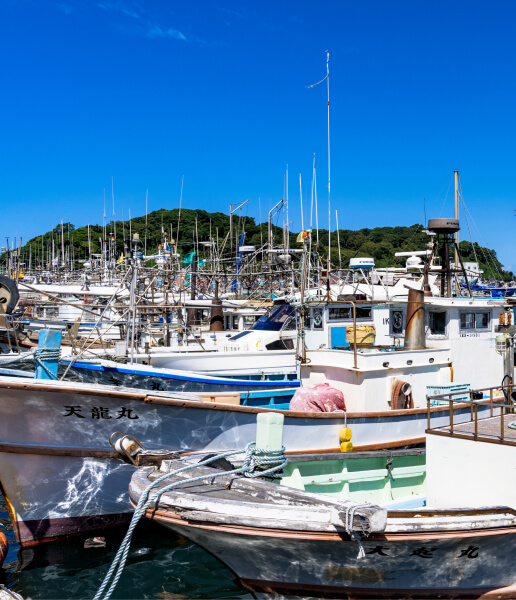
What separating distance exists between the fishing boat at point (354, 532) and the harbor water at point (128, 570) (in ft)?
7.27

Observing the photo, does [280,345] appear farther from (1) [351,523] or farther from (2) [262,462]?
(1) [351,523]

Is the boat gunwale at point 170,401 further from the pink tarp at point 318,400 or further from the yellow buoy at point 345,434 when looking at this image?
the pink tarp at point 318,400

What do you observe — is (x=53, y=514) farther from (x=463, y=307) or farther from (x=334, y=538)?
(x=463, y=307)

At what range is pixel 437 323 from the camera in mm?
13914

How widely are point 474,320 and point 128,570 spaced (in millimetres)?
9448

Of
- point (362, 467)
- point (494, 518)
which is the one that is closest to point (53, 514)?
point (362, 467)

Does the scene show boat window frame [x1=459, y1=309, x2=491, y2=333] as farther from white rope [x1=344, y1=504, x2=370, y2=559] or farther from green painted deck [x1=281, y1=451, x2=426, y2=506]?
white rope [x1=344, y1=504, x2=370, y2=559]

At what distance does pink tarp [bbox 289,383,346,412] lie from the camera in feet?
39.2

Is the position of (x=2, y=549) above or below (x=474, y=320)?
below

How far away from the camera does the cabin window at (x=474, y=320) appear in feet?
45.7

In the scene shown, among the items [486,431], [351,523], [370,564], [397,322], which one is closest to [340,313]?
[397,322]

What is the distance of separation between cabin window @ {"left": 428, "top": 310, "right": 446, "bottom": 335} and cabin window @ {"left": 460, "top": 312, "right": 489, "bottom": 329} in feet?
1.47

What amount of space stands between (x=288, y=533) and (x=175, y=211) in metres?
88.2

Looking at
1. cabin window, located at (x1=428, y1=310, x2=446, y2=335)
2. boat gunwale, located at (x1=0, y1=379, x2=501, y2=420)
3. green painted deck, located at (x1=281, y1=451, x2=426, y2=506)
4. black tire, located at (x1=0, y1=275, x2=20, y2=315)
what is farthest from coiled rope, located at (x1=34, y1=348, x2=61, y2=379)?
black tire, located at (x1=0, y1=275, x2=20, y2=315)
